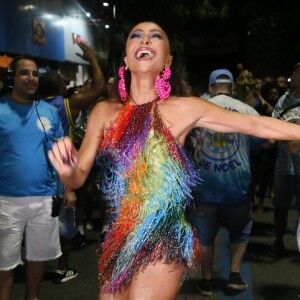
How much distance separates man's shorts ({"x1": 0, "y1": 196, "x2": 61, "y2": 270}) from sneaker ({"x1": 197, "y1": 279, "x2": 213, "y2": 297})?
1424 mm

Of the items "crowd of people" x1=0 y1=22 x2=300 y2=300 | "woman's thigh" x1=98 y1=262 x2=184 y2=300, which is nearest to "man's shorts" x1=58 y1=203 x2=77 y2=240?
"crowd of people" x1=0 y1=22 x2=300 y2=300

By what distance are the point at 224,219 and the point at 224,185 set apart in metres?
0.39

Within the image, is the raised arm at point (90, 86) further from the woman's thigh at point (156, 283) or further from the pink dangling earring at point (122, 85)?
the woman's thigh at point (156, 283)

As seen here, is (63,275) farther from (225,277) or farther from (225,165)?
(225,165)

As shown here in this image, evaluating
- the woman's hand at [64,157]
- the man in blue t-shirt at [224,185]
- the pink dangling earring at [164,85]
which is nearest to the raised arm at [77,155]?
the woman's hand at [64,157]

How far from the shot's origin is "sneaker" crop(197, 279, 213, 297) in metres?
4.09

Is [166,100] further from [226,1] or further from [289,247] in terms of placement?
[226,1]

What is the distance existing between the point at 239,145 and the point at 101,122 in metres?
1.85

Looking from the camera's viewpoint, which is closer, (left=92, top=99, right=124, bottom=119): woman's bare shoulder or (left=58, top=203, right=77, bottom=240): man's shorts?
(left=92, top=99, right=124, bottom=119): woman's bare shoulder

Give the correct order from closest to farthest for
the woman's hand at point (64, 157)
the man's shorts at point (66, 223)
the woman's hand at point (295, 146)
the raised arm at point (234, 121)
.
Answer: the woman's hand at point (64, 157) → the raised arm at point (234, 121) → the woman's hand at point (295, 146) → the man's shorts at point (66, 223)

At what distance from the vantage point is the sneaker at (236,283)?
4.16m

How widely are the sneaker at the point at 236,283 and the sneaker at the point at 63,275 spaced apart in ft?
5.26

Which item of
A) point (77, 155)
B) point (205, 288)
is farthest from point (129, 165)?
point (205, 288)

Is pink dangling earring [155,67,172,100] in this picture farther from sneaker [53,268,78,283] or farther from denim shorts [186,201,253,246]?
sneaker [53,268,78,283]
